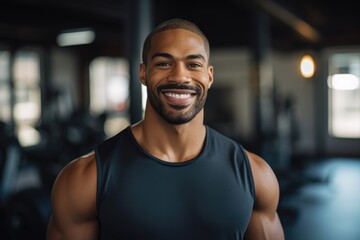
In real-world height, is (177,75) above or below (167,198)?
above

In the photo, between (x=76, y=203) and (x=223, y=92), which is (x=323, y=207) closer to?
(x=76, y=203)

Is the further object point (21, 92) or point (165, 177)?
point (21, 92)

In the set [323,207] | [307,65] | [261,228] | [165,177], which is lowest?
[323,207]

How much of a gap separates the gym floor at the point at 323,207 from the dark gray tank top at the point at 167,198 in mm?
2223

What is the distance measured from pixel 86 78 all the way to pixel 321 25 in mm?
4163

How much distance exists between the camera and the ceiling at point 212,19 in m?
3.89

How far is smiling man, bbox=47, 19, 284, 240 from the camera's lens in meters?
0.82

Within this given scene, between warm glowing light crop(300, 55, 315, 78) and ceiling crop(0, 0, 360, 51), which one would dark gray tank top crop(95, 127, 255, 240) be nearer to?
ceiling crop(0, 0, 360, 51)

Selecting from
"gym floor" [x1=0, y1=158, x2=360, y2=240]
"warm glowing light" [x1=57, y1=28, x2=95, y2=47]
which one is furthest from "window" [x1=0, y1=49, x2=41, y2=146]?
"gym floor" [x1=0, y1=158, x2=360, y2=240]

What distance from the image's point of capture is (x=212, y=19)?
16.0ft

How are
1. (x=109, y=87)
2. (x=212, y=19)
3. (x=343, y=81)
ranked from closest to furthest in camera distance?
(x=212, y=19) → (x=343, y=81) → (x=109, y=87)

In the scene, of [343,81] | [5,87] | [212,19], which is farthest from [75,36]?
[343,81]

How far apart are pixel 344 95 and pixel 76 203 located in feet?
19.7

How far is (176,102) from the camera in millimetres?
815
